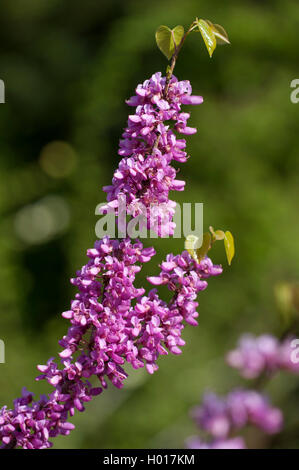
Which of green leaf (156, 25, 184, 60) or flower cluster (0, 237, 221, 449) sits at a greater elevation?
green leaf (156, 25, 184, 60)

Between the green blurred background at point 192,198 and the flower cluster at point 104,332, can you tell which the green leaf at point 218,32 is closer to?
the flower cluster at point 104,332

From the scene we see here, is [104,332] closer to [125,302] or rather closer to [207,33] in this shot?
[125,302]

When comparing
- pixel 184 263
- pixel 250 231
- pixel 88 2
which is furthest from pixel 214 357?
pixel 88 2

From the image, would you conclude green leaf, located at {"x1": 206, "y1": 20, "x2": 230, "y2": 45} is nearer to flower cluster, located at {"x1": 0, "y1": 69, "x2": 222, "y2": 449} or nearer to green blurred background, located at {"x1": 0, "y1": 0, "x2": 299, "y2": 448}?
flower cluster, located at {"x1": 0, "y1": 69, "x2": 222, "y2": 449}

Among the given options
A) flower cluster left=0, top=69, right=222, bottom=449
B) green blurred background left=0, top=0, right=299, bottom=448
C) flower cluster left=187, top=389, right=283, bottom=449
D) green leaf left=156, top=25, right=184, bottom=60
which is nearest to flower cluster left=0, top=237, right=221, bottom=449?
flower cluster left=0, top=69, right=222, bottom=449

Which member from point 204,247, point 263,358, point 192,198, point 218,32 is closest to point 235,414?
point 263,358
